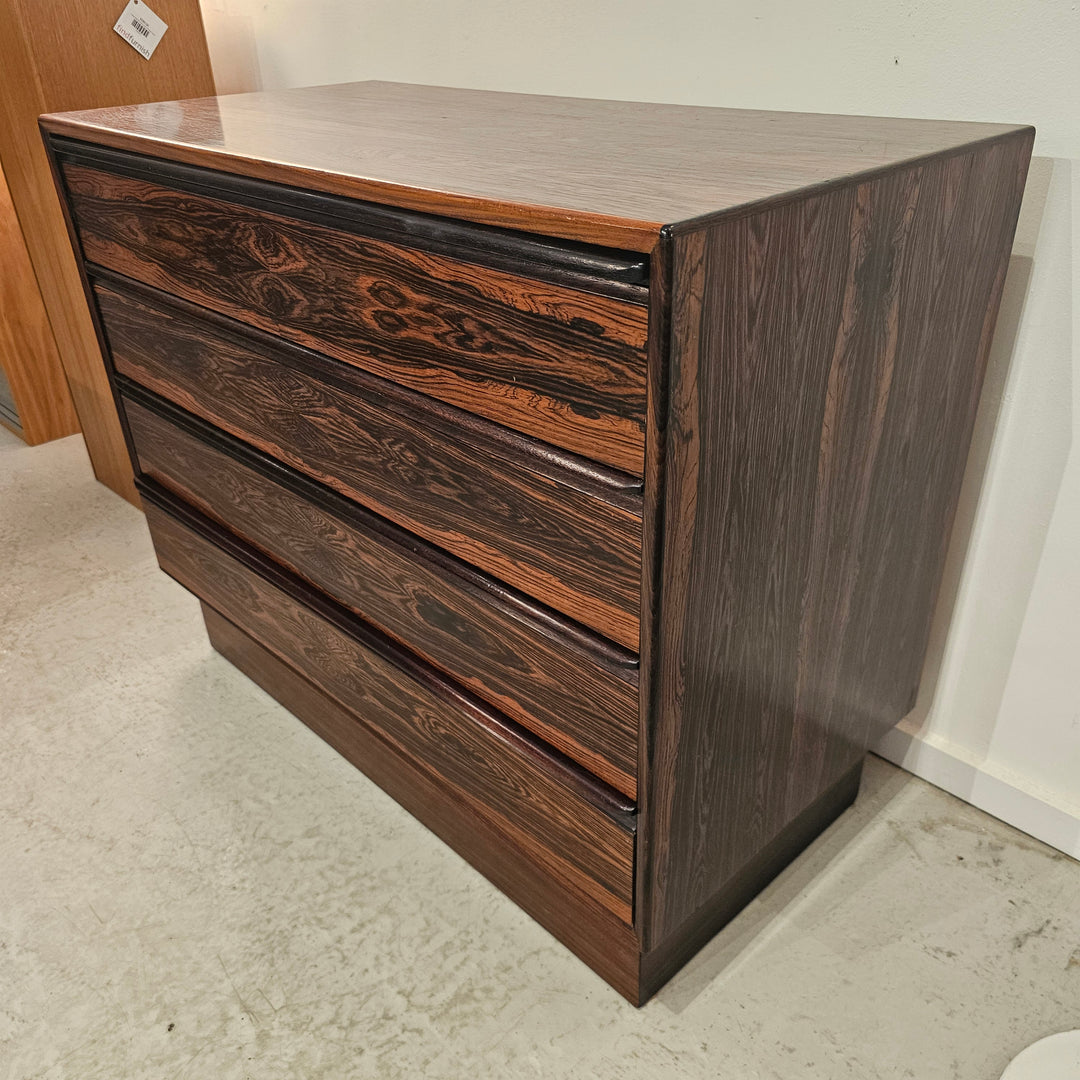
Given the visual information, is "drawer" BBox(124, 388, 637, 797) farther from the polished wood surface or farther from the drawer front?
the polished wood surface

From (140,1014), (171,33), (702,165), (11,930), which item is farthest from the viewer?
(171,33)

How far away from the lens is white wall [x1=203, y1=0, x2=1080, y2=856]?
3.40 feet

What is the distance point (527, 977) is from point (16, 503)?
5.67 feet

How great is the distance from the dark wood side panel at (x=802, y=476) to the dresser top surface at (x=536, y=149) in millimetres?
42

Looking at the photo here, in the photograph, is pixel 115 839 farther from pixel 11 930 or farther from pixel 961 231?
pixel 961 231

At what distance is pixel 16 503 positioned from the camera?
2.26 m

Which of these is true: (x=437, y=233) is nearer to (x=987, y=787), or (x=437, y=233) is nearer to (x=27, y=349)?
(x=987, y=787)

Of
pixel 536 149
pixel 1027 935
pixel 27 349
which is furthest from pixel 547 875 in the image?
pixel 27 349

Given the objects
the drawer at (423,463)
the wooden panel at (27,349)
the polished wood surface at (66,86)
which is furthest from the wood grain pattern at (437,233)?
the wooden panel at (27,349)

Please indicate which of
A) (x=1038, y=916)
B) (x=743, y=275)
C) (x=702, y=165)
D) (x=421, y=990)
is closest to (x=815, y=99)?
(x=702, y=165)

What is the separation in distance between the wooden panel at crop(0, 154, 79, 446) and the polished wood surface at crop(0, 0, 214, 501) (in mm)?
272

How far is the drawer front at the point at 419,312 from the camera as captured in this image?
0.73m

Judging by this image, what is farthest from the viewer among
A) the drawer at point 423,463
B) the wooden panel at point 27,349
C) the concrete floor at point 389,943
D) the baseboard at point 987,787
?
the wooden panel at point 27,349

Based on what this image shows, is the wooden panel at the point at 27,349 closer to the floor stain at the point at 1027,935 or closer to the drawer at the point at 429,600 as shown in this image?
the drawer at the point at 429,600
